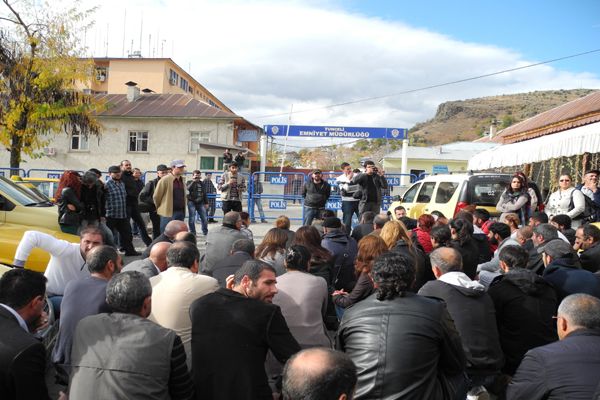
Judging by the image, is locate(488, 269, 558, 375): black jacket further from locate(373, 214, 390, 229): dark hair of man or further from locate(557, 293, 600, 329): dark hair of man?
locate(373, 214, 390, 229): dark hair of man

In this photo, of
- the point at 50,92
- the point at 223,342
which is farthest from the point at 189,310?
the point at 50,92

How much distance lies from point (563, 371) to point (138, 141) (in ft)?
115

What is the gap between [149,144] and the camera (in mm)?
34594

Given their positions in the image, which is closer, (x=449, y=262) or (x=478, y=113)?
(x=449, y=262)

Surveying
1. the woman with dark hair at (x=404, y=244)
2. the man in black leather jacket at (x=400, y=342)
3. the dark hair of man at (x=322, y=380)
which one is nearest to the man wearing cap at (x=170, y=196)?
the woman with dark hair at (x=404, y=244)

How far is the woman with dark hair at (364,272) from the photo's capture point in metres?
4.41

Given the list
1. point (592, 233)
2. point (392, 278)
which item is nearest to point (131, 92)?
point (592, 233)

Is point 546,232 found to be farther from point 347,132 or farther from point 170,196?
point 347,132

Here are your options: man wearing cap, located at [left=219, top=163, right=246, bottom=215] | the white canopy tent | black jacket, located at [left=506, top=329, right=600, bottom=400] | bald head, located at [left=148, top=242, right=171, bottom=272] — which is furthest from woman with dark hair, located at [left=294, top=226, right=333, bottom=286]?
man wearing cap, located at [left=219, top=163, right=246, bottom=215]

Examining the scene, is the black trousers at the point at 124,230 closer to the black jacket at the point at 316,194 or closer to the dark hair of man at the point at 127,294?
the black jacket at the point at 316,194

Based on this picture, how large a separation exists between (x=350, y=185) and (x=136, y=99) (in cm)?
2955

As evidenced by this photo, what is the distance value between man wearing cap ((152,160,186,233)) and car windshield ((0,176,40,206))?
7.55 ft

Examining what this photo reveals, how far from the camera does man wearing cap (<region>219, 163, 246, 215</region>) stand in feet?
38.7

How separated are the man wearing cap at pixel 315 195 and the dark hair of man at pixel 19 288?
27.1ft
